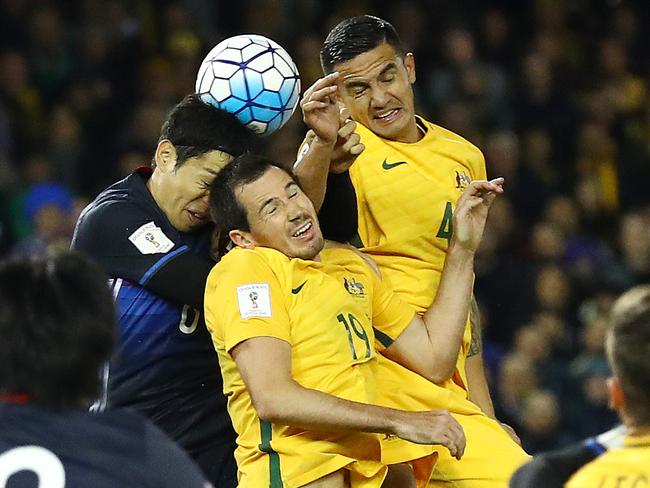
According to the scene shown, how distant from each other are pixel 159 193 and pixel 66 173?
18.9 feet

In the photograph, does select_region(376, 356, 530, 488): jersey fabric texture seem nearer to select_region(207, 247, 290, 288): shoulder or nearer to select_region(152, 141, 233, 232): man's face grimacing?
select_region(207, 247, 290, 288): shoulder

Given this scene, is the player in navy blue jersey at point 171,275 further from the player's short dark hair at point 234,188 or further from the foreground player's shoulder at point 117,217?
the player's short dark hair at point 234,188

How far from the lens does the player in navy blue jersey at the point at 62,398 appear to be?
3.02 m

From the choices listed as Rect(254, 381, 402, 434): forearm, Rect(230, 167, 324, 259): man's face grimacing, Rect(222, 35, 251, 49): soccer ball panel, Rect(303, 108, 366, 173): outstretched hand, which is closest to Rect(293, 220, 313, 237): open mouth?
Rect(230, 167, 324, 259): man's face grimacing

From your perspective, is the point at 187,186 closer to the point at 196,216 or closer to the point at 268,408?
the point at 196,216

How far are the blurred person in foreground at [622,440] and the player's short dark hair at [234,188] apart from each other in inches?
68.0

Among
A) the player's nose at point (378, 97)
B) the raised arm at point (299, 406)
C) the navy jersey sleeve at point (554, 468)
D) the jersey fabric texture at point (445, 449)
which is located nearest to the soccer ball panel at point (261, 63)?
the player's nose at point (378, 97)

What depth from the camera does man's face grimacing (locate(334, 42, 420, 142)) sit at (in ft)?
17.0

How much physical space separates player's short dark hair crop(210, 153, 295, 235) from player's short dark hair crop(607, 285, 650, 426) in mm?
1741

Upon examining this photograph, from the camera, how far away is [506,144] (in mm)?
11828

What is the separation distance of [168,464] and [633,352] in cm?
106

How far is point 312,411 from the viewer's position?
4.23 m

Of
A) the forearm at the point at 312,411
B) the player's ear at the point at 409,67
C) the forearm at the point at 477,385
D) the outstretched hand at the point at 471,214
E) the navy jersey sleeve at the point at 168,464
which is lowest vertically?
the forearm at the point at 477,385

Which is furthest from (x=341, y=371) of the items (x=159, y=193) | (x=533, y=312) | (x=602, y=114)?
(x=602, y=114)
